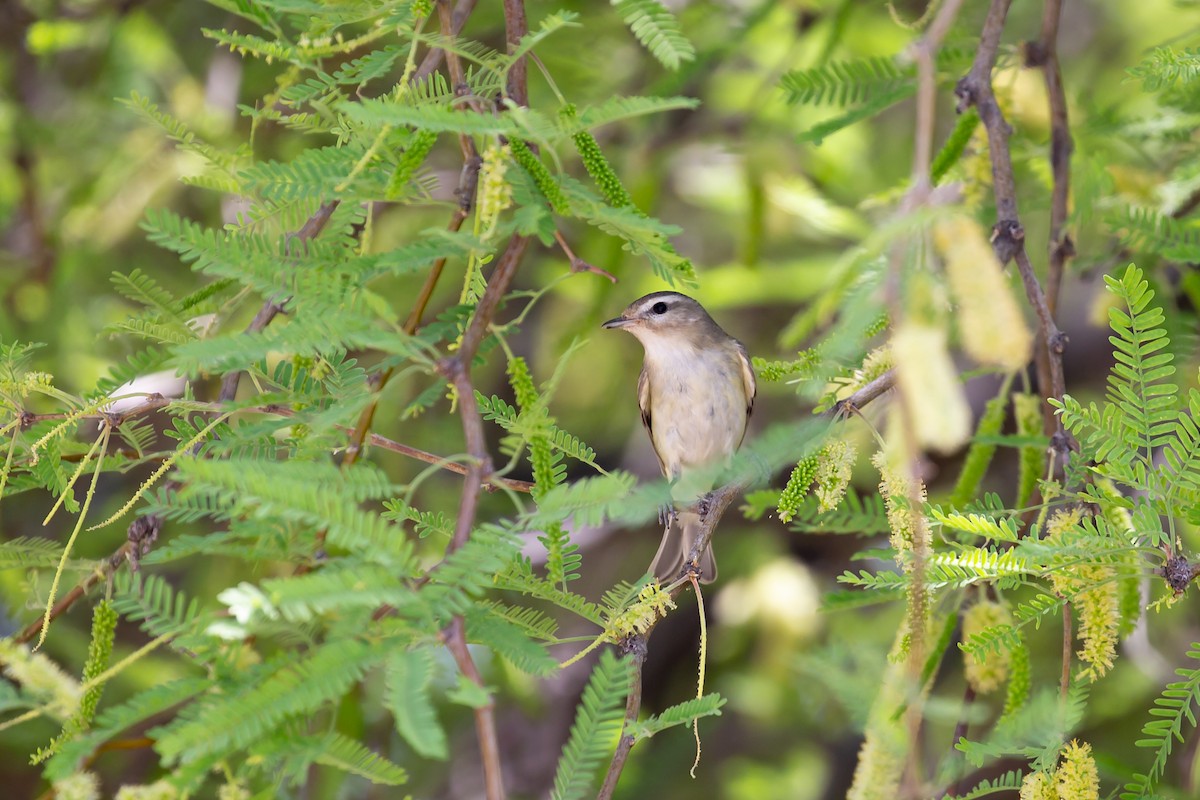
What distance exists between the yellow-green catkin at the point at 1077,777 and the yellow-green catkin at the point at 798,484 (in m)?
0.71

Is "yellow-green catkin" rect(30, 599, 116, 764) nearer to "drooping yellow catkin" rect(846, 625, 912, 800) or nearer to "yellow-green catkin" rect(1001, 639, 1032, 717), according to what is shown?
"drooping yellow catkin" rect(846, 625, 912, 800)

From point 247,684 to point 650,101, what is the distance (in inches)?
45.3

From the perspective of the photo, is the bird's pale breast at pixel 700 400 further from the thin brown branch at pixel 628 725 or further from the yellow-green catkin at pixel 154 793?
the yellow-green catkin at pixel 154 793

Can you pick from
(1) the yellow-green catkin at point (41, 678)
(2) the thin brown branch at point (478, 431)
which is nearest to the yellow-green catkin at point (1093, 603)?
(2) the thin brown branch at point (478, 431)

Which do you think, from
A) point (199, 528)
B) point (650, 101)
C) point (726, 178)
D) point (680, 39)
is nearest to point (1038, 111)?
point (726, 178)

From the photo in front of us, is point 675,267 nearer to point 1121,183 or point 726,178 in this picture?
point 1121,183

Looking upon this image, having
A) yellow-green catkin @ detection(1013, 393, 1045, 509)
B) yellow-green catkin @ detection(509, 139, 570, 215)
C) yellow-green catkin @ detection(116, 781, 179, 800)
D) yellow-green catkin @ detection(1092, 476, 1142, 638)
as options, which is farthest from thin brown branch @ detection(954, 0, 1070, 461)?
Answer: yellow-green catkin @ detection(116, 781, 179, 800)

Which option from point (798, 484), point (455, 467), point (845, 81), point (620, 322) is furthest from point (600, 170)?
point (620, 322)

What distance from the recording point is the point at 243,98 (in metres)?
5.71

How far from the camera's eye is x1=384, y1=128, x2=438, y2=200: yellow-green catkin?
212 cm

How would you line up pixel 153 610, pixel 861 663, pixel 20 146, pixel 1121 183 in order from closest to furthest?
pixel 153 610
pixel 861 663
pixel 1121 183
pixel 20 146

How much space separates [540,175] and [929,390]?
1.11 metres

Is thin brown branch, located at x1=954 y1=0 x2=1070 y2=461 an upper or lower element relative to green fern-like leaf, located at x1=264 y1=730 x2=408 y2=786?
upper

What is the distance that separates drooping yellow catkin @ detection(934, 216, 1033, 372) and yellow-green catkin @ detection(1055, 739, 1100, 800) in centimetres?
123
